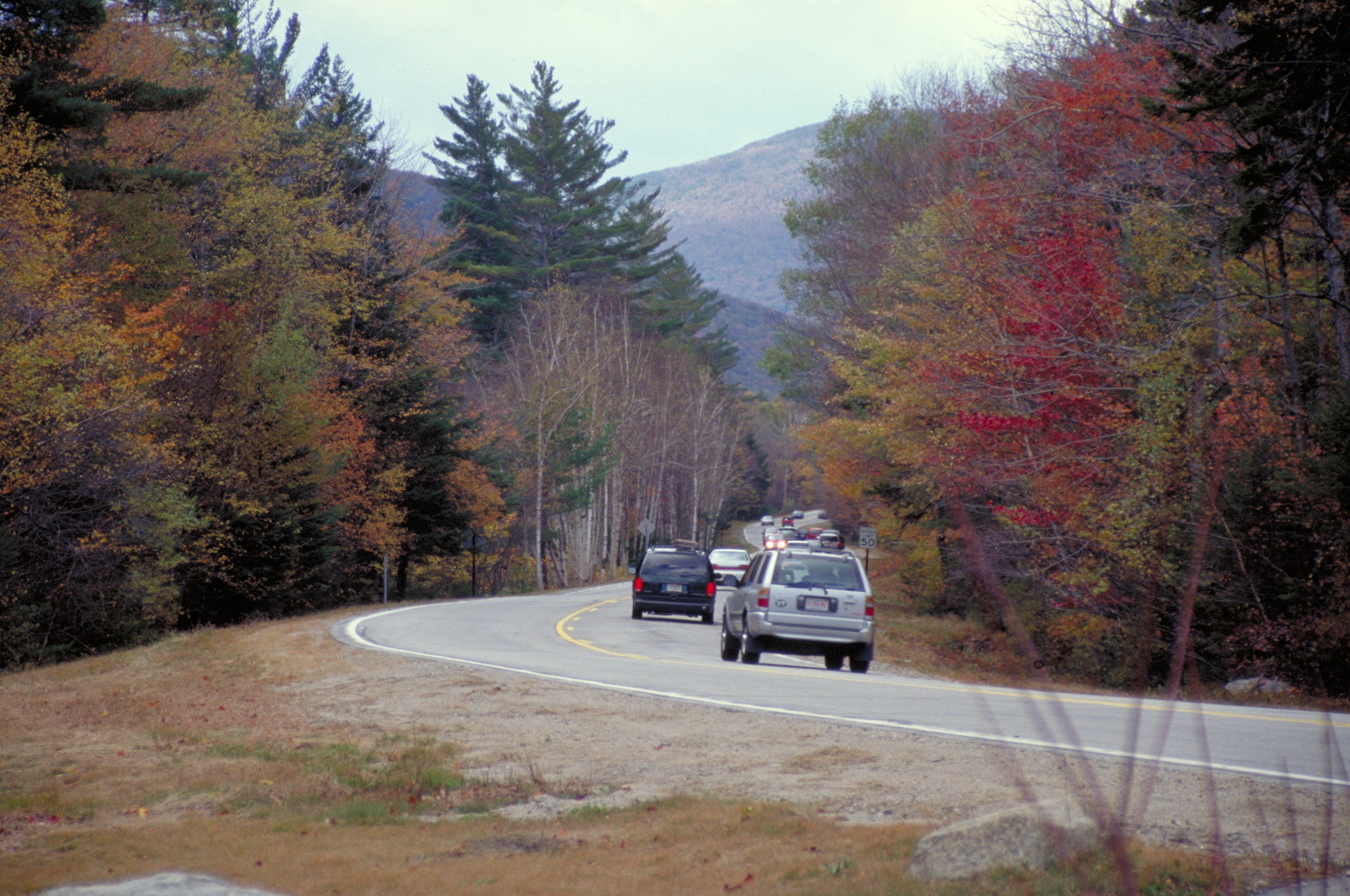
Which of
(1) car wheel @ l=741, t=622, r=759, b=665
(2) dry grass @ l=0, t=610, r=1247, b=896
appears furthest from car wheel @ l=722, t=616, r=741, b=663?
(2) dry grass @ l=0, t=610, r=1247, b=896

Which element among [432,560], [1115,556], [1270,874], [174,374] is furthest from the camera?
[432,560]

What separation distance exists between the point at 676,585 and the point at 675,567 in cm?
52

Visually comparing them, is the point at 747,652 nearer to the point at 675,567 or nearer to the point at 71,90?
the point at 675,567

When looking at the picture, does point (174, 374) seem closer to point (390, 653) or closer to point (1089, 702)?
point (390, 653)

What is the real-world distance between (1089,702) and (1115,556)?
815 cm

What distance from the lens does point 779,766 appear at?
9547 mm

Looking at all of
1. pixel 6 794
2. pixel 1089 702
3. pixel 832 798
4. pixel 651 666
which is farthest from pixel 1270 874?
pixel 651 666

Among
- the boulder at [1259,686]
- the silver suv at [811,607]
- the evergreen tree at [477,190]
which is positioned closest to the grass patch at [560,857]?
the silver suv at [811,607]

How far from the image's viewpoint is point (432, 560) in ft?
173

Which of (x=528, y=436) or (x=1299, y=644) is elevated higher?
(x=528, y=436)

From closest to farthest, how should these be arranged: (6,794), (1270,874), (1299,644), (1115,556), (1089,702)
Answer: (1270,874)
(6,794)
(1089,702)
(1299,644)
(1115,556)

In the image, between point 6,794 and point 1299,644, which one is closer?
point 6,794

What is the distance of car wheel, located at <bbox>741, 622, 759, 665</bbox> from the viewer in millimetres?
16766

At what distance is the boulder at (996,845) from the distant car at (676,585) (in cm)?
2133
